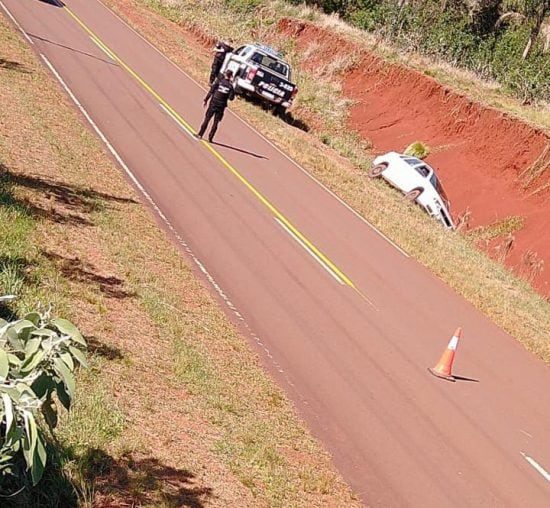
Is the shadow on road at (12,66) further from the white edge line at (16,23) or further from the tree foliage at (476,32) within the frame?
the tree foliage at (476,32)

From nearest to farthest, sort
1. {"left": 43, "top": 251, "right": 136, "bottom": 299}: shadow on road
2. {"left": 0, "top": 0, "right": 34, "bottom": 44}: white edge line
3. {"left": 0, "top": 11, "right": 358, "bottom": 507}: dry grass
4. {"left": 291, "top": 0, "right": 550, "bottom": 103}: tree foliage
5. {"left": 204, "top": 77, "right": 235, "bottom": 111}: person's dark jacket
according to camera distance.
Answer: {"left": 0, "top": 11, "right": 358, "bottom": 507}: dry grass → {"left": 43, "top": 251, "right": 136, "bottom": 299}: shadow on road → {"left": 204, "top": 77, "right": 235, "bottom": 111}: person's dark jacket → {"left": 0, "top": 0, "right": 34, "bottom": 44}: white edge line → {"left": 291, "top": 0, "right": 550, "bottom": 103}: tree foliage

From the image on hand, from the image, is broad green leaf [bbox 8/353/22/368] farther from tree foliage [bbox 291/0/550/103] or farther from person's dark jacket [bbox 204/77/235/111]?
tree foliage [bbox 291/0/550/103]

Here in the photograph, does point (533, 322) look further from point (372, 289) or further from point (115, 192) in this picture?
point (115, 192)

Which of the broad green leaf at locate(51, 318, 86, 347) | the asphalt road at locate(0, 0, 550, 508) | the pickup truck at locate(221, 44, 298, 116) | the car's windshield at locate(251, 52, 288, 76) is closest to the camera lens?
the broad green leaf at locate(51, 318, 86, 347)

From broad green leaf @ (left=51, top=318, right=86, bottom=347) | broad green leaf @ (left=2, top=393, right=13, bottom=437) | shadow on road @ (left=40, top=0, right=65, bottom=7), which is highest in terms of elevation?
broad green leaf @ (left=51, top=318, right=86, bottom=347)

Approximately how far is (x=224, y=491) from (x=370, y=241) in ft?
39.6

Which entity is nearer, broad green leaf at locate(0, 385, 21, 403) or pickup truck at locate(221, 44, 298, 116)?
broad green leaf at locate(0, 385, 21, 403)

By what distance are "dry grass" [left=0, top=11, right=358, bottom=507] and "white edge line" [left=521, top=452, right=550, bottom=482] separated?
10.1ft

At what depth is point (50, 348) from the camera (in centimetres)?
358

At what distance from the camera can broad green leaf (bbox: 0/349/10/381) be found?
3357 mm

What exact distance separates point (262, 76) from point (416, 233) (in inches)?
411

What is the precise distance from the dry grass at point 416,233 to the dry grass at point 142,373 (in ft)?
23.8

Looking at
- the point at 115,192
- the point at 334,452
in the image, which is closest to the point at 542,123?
the point at 115,192

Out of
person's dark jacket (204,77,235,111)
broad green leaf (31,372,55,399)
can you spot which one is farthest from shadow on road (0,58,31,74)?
broad green leaf (31,372,55,399)
